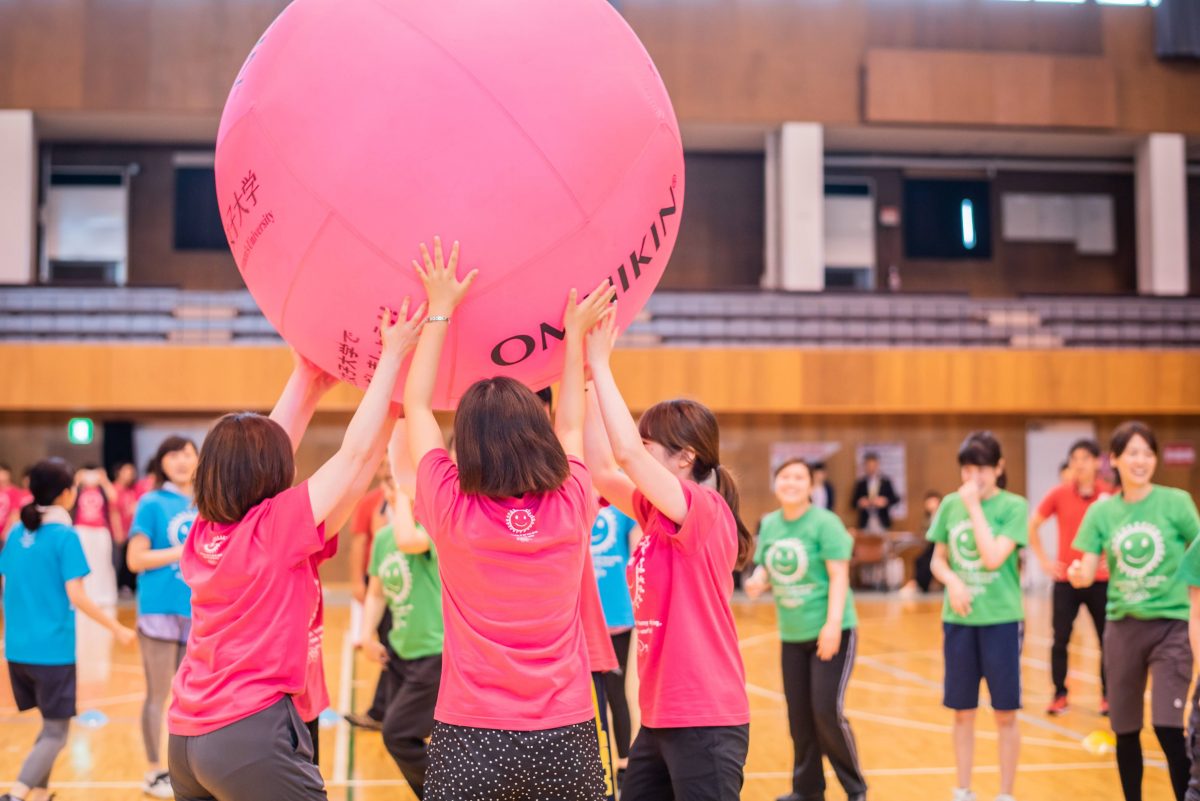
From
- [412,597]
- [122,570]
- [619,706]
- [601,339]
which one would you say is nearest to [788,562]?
[619,706]

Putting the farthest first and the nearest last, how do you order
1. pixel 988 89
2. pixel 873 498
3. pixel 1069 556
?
1. pixel 988 89
2. pixel 873 498
3. pixel 1069 556

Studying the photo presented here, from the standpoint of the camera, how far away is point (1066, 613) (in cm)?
666

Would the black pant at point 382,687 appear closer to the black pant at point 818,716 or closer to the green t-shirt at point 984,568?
the black pant at point 818,716

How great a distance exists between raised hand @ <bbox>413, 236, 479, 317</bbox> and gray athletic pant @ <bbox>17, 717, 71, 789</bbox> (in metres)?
3.25

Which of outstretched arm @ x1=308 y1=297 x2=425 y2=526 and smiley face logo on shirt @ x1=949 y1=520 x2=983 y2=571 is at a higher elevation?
outstretched arm @ x1=308 y1=297 x2=425 y2=526

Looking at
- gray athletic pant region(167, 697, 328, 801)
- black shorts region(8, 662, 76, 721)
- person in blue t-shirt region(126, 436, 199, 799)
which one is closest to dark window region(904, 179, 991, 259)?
person in blue t-shirt region(126, 436, 199, 799)

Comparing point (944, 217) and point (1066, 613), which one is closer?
point (1066, 613)

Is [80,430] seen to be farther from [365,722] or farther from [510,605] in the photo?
[510,605]

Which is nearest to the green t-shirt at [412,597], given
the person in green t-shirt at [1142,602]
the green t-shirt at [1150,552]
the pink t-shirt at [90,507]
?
the person in green t-shirt at [1142,602]

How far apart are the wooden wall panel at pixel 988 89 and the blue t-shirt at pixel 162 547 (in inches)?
497

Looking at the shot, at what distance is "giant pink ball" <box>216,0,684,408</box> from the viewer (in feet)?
6.90

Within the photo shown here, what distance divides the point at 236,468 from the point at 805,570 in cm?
276

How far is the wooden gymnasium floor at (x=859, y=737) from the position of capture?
16.7 feet

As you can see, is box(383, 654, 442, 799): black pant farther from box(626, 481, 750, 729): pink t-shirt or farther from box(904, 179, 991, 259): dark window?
box(904, 179, 991, 259): dark window
